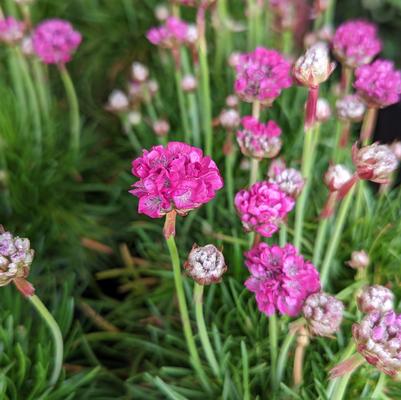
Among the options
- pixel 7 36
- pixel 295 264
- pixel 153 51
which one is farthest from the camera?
pixel 153 51

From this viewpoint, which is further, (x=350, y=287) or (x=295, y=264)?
(x=350, y=287)

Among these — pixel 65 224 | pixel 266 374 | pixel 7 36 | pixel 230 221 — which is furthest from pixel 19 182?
pixel 266 374

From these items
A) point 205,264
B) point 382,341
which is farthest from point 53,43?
point 382,341

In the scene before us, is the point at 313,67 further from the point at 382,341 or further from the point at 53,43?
the point at 53,43

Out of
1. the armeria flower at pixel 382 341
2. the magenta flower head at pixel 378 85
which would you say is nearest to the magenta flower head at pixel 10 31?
the magenta flower head at pixel 378 85

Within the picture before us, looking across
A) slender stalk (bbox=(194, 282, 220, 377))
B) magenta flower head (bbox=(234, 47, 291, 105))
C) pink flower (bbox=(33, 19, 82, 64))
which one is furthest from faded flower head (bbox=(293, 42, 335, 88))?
pink flower (bbox=(33, 19, 82, 64))

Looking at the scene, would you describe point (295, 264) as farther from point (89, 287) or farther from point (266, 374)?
point (89, 287)
